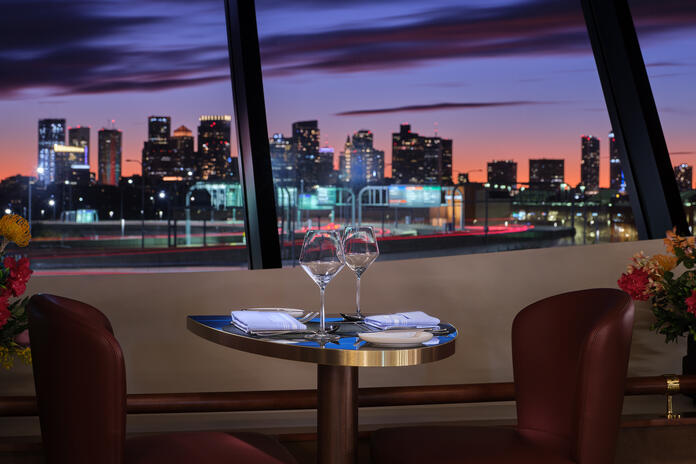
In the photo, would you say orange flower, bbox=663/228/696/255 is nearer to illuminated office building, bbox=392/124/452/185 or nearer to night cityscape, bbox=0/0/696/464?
night cityscape, bbox=0/0/696/464

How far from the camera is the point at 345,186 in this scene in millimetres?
4020

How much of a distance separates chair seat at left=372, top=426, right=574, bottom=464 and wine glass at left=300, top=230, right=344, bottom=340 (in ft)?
1.32

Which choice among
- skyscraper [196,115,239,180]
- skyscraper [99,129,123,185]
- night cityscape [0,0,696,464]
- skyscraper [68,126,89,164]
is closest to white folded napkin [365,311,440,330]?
night cityscape [0,0,696,464]

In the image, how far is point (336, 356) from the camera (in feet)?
4.58

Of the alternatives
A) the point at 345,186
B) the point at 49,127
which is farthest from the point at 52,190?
the point at 345,186

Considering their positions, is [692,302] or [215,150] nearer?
[692,302]

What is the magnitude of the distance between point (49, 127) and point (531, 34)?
3097 mm

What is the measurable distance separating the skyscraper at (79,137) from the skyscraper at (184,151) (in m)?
0.55

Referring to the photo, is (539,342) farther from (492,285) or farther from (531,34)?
(531,34)

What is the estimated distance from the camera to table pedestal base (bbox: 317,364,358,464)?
1621 millimetres

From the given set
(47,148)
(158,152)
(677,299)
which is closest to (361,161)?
(158,152)

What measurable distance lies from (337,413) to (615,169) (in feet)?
9.94

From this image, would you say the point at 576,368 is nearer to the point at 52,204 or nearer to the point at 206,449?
the point at 206,449

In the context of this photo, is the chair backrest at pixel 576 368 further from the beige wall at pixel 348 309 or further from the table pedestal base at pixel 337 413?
the beige wall at pixel 348 309
